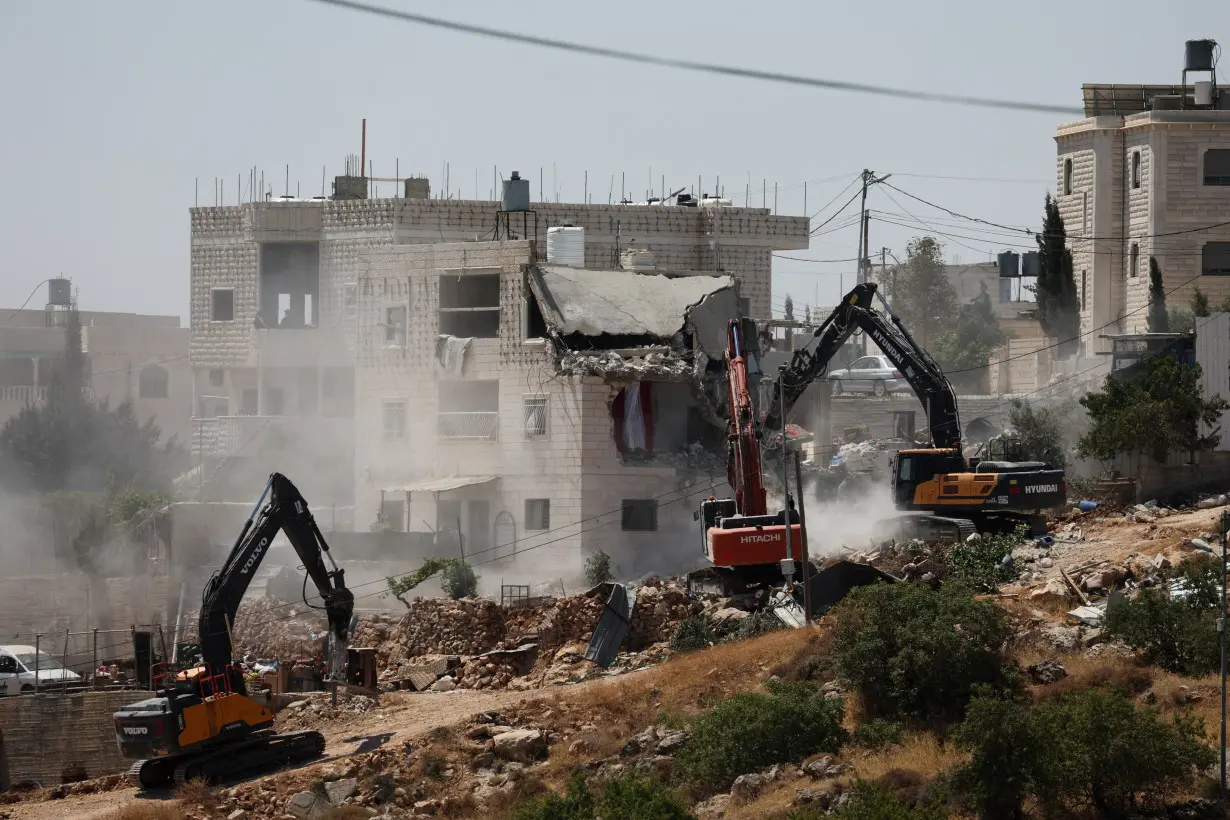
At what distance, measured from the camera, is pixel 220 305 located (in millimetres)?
55656

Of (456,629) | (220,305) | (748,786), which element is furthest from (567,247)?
(748,786)

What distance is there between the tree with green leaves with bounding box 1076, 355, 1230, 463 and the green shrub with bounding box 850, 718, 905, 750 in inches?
704

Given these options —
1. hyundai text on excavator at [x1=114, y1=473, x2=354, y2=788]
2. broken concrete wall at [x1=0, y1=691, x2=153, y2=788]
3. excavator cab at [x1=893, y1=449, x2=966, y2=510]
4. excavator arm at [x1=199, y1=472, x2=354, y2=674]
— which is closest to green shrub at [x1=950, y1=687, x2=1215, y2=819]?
excavator arm at [x1=199, y1=472, x2=354, y2=674]

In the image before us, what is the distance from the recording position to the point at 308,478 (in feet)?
174

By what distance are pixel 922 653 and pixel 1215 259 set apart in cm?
3518

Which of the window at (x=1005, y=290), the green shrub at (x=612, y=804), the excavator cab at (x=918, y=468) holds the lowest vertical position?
the green shrub at (x=612, y=804)

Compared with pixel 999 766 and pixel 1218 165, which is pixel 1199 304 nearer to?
pixel 1218 165

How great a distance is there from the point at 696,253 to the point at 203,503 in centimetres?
1631

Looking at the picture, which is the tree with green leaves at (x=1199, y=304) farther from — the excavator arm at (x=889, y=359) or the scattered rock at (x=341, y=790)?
the scattered rock at (x=341, y=790)

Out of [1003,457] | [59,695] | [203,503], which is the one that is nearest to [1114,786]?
[59,695]

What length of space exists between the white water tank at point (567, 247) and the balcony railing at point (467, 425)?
515cm

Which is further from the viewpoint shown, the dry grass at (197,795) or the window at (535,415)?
the window at (535,415)

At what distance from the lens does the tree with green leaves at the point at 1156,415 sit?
40.2m

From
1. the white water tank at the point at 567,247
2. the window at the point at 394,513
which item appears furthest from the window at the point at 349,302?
the window at the point at 394,513
